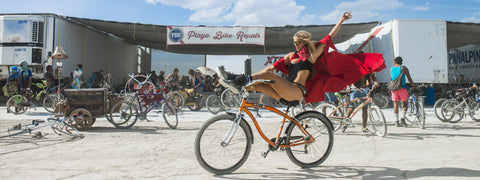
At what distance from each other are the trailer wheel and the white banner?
Answer: 792 centimetres

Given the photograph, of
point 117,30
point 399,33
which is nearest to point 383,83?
point 399,33

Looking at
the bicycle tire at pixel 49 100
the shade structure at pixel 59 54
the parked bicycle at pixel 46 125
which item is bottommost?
the parked bicycle at pixel 46 125

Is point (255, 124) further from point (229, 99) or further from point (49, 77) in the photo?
point (49, 77)

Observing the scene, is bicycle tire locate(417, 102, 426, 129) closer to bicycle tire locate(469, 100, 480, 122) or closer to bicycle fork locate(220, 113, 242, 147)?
bicycle tire locate(469, 100, 480, 122)

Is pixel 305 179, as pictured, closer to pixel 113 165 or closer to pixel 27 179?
pixel 113 165

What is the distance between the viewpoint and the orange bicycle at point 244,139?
3.13 meters

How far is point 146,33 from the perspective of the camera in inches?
601

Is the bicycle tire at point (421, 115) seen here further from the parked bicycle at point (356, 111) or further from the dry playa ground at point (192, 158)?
the parked bicycle at point (356, 111)

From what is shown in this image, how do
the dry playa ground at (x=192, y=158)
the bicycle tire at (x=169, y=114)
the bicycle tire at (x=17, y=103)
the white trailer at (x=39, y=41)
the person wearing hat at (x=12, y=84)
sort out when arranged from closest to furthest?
the dry playa ground at (x=192, y=158)
the bicycle tire at (x=169, y=114)
the bicycle tire at (x=17, y=103)
the person wearing hat at (x=12, y=84)
the white trailer at (x=39, y=41)

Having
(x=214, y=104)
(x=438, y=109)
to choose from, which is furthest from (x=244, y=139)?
(x=214, y=104)

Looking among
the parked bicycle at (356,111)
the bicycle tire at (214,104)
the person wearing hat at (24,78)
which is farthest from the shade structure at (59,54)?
the parked bicycle at (356,111)

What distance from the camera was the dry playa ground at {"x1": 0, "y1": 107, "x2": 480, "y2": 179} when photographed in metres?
3.25

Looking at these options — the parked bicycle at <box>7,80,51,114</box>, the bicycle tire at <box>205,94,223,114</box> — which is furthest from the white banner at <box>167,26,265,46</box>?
the parked bicycle at <box>7,80,51,114</box>

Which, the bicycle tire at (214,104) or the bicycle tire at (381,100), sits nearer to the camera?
the bicycle tire at (214,104)
